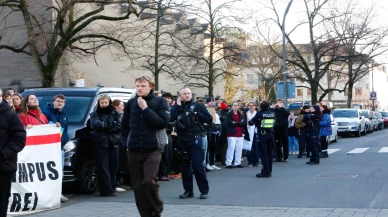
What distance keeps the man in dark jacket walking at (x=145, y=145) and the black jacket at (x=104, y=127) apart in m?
3.47

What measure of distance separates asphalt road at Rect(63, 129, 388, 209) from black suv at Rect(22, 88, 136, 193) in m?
0.43

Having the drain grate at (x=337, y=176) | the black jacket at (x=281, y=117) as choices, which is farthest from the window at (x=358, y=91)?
the drain grate at (x=337, y=176)

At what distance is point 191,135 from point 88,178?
250 cm

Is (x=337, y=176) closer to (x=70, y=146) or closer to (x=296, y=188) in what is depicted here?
(x=296, y=188)

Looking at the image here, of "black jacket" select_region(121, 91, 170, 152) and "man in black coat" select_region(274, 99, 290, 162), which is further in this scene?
"man in black coat" select_region(274, 99, 290, 162)

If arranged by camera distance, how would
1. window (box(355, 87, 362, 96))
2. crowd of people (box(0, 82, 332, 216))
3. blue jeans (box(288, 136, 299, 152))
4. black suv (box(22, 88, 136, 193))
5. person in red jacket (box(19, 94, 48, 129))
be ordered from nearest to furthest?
1. crowd of people (box(0, 82, 332, 216))
2. person in red jacket (box(19, 94, 48, 129))
3. black suv (box(22, 88, 136, 193))
4. blue jeans (box(288, 136, 299, 152))
5. window (box(355, 87, 362, 96))

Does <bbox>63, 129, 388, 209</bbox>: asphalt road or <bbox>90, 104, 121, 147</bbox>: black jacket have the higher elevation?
<bbox>90, 104, 121, 147</bbox>: black jacket

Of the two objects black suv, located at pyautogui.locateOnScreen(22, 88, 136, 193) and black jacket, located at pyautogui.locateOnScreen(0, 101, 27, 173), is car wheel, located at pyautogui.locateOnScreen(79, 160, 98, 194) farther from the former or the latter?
black jacket, located at pyautogui.locateOnScreen(0, 101, 27, 173)

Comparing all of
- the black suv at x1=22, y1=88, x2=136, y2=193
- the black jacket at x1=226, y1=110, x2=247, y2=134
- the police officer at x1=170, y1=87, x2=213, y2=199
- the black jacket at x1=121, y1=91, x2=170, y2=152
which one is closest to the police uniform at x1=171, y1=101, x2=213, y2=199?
the police officer at x1=170, y1=87, x2=213, y2=199

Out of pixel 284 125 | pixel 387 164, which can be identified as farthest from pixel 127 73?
pixel 387 164

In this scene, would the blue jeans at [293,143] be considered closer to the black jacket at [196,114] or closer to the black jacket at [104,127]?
the black jacket at [104,127]

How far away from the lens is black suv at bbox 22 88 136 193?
37.8 ft

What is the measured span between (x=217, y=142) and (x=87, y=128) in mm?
6632

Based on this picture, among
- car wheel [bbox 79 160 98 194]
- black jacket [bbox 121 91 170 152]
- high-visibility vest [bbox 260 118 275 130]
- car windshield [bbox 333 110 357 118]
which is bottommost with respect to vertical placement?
car wheel [bbox 79 160 98 194]
